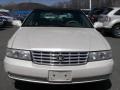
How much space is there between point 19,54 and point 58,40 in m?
0.72

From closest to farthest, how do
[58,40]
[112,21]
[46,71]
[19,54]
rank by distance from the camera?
[46,71]
[19,54]
[58,40]
[112,21]

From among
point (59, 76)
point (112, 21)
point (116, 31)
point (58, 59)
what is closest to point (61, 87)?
point (59, 76)

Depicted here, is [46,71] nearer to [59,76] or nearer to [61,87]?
[59,76]

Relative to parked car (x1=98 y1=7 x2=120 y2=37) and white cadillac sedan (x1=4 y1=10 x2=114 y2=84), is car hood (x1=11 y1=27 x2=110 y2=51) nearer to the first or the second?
white cadillac sedan (x1=4 y1=10 x2=114 y2=84)

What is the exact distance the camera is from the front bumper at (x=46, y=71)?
4566mm

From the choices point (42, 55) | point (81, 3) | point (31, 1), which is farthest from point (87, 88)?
point (31, 1)

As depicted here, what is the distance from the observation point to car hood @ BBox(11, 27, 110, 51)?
4746 millimetres

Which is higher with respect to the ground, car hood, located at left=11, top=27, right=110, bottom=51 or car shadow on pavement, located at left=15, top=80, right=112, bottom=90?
car hood, located at left=11, top=27, right=110, bottom=51

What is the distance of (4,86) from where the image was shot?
544cm

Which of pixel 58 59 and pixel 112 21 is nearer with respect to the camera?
pixel 58 59

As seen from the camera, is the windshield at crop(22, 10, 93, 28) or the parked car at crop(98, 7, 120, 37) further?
the parked car at crop(98, 7, 120, 37)

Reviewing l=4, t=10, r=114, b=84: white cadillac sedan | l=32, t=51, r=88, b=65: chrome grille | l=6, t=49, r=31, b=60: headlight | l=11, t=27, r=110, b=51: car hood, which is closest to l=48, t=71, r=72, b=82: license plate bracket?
l=4, t=10, r=114, b=84: white cadillac sedan

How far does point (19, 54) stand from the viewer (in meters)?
4.80

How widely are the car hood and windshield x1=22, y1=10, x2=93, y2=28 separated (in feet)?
1.59
